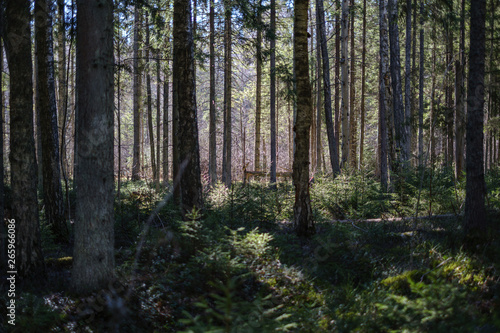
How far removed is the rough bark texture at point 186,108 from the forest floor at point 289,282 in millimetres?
579

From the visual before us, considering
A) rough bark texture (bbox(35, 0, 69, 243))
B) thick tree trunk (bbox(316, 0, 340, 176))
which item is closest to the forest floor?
rough bark texture (bbox(35, 0, 69, 243))

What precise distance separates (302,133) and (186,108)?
2.89 metres

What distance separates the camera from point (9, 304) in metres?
4.14

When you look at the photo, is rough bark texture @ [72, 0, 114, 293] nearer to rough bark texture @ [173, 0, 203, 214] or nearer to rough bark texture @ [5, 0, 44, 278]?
rough bark texture @ [5, 0, 44, 278]

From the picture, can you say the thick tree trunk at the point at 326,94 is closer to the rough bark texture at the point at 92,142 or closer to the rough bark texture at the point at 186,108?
the rough bark texture at the point at 186,108

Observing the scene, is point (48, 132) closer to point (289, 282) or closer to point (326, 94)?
point (289, 282)

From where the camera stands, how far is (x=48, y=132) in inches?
311

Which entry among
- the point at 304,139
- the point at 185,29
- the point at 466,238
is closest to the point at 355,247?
the point at 466,238

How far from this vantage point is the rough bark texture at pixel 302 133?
7758 millimetres

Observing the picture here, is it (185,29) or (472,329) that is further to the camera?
(185,29)

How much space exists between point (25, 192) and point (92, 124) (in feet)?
5.99

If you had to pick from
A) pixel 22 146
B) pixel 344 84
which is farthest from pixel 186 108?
pixel 344 84

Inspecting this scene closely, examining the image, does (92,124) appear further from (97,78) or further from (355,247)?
(355,247)

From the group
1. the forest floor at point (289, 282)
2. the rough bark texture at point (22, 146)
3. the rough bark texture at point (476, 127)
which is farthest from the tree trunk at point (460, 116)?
the rough bark texture at point (22, 146)
